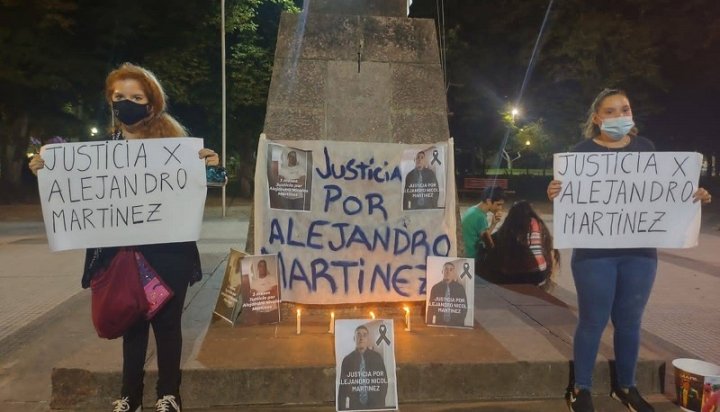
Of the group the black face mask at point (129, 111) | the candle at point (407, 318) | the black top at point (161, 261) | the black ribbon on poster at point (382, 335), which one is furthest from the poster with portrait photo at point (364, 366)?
the black face mask at point (129, 111)

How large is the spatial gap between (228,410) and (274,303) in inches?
37.0

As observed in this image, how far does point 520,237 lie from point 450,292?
2037 mm

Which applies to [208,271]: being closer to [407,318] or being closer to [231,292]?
[231,292]

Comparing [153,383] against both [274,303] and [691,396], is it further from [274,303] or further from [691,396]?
[691,396]

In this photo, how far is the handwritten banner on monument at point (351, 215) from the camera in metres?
4.41

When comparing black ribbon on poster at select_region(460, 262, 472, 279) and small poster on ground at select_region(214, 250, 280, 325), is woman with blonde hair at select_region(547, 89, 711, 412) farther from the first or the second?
small poster on ground at select_region(214, 250, 280, 325)

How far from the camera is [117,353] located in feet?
13.0

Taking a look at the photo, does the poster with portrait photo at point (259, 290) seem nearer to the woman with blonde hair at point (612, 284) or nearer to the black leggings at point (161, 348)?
the black leggings at point (161, 348)

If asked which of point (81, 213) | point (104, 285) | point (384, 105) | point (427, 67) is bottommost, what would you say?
point (104, 285)

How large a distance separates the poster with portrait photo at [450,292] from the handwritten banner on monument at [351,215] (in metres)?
0.16

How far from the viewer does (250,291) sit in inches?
171

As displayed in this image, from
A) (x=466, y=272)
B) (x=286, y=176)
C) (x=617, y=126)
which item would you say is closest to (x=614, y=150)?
(x=617, y=126)

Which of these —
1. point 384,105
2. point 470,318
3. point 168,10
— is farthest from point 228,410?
point 168,10

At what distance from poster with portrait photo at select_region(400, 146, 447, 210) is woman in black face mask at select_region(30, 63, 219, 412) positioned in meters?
1.59
